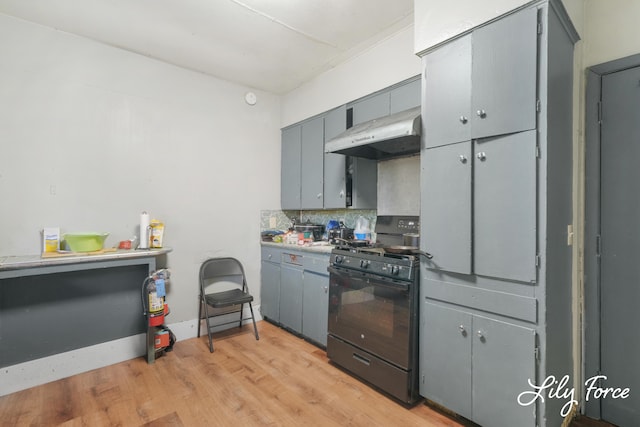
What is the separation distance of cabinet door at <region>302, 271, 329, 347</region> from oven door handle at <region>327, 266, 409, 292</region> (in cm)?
30

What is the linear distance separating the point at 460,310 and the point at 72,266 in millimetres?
2674

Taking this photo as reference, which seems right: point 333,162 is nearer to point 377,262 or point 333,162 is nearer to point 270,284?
point 377,262

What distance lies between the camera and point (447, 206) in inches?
73.7

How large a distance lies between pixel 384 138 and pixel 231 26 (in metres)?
1.54

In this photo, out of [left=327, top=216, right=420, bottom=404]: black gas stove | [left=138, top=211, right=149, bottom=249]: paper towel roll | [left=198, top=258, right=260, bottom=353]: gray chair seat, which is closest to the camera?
[left=327, top=216, right=420, bottom=404]: black gas stove

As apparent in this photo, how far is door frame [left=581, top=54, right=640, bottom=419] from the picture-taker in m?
1.84

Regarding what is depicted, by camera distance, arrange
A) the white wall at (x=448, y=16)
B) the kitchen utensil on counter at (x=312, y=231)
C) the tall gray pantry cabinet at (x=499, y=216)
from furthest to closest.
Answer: the kitchen utensil on counter at (x=312, y=231) → the white wall at (x=448, y=16) → the tall gray pantry cabinet at (x=499, y=216)

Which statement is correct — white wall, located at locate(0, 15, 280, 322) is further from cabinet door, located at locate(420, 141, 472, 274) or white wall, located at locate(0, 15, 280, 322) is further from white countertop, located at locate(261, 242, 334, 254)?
cabinet door, located at locate(420, 141, 472, 274)

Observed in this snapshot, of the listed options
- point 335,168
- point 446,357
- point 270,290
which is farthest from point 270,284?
point 446,357

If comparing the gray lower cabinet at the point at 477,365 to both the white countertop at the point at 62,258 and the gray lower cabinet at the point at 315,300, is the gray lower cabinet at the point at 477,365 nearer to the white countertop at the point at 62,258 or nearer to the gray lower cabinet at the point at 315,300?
the gray lower cabinet at the point at 315,300

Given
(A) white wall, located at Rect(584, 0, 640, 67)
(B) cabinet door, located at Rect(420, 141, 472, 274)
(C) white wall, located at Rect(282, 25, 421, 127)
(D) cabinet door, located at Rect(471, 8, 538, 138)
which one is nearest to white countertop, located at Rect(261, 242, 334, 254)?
(B) cabinet door, located at Rect(420, 141, 472, 274)

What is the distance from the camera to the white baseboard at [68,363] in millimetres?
2219

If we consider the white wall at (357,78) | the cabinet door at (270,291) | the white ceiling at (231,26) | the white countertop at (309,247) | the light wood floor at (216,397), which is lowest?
the light wood floor at (216,397)

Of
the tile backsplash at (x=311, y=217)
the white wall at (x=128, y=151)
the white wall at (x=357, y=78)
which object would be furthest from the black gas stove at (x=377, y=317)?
the white wall at (x=128, y=151)
